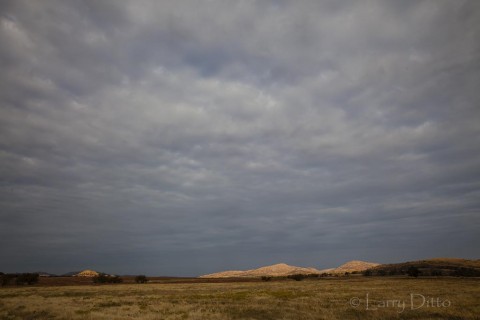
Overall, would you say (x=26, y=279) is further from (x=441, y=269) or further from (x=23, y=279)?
(x=441, y=269)

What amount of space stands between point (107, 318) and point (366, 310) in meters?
20.5

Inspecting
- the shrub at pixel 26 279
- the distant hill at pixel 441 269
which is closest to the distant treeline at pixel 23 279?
the shrub at pixel 26 279

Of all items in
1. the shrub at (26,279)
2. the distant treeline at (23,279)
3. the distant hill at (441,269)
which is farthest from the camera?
the distant hill at (441,269)

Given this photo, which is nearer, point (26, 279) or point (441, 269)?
point (26, 279)

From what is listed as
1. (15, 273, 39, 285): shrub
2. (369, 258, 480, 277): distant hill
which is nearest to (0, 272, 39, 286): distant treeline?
(15, 273, 39, 285): shrub

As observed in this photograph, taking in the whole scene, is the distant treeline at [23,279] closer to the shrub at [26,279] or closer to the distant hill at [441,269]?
the shrub at [26,279]

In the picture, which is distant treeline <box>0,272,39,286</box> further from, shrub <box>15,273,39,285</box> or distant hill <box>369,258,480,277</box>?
distant hill <box>369,258,480,277</box>

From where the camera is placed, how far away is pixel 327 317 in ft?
79.5

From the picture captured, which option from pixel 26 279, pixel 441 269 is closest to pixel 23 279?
pixel 26 279

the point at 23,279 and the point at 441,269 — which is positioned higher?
the point at 23,279

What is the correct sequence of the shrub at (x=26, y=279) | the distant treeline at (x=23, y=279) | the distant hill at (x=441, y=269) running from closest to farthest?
the distant treeline at (x=23, y=279) < the shrub at (x=26, y=279) < the distant hill at (x=441, y=269)

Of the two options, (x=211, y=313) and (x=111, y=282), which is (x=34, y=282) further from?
(x=211, y=313)

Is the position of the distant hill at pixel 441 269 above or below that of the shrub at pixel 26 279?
below

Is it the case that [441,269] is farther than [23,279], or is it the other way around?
[441,269]
